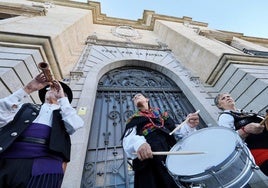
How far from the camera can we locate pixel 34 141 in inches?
56.8

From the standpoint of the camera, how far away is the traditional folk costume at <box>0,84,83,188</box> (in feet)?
4.12

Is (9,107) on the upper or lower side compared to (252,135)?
upper

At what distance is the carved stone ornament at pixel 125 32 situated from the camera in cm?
805

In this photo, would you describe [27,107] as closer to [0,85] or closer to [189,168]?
[0,85]

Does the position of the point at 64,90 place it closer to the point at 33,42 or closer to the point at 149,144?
the point at 149,144

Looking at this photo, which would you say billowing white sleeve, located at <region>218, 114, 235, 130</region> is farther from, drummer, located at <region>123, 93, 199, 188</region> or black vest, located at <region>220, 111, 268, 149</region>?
drummer, located at <region>123, 93, 199, 188</region>

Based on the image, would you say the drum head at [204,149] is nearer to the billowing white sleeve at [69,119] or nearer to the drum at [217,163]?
the drum at [217,163]

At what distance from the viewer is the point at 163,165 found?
169 cm

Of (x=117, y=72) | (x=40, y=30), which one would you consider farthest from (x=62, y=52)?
(x=117, y=72)

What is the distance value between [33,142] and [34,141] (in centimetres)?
1

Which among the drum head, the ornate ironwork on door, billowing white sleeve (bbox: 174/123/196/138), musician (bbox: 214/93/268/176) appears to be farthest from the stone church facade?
the drum head

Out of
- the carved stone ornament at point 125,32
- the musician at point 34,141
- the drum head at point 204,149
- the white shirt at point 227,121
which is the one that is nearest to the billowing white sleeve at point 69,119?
the musician at point 34,141

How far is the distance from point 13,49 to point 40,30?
46.5 inches

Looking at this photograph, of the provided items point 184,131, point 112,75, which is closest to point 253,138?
point 184,131
